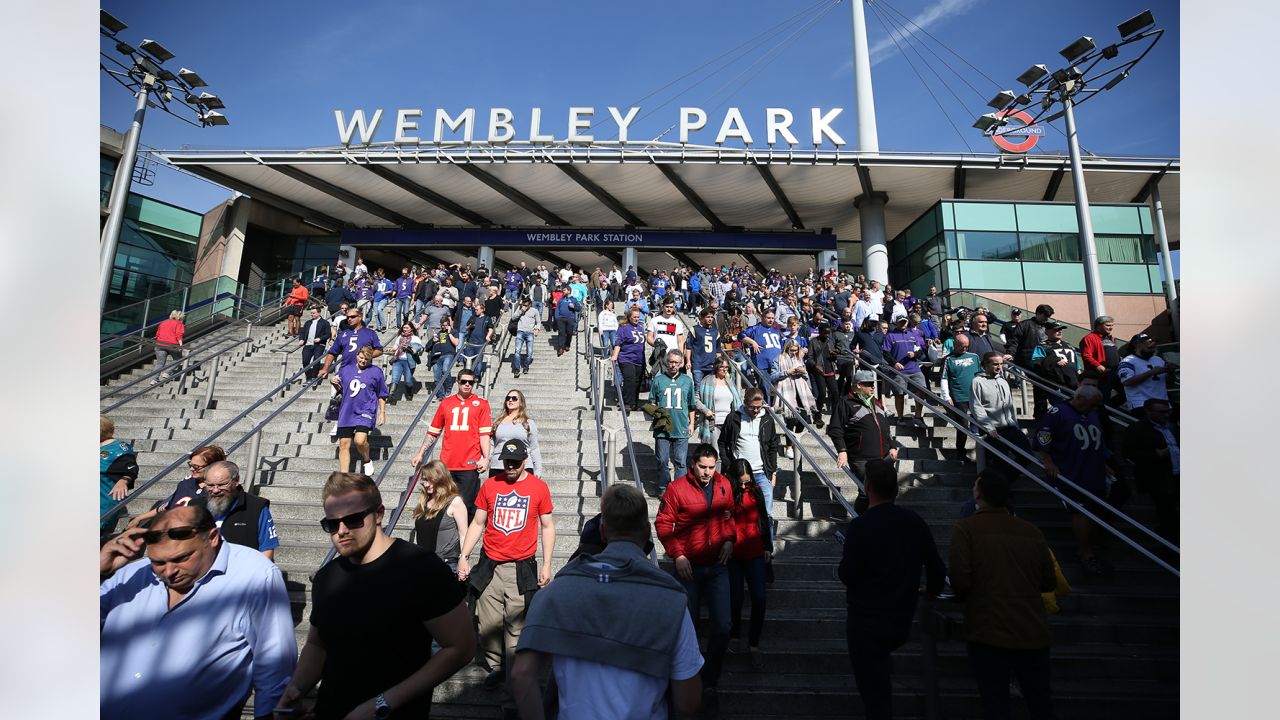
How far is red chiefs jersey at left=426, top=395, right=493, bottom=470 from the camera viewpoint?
20.1ft

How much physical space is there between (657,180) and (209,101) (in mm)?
16693

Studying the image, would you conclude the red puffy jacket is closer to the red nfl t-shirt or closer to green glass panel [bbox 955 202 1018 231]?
the red nfl t-shirt

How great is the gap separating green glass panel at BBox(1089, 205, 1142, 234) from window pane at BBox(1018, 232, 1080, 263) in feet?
2.60

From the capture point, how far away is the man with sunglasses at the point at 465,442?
6109 millimetres

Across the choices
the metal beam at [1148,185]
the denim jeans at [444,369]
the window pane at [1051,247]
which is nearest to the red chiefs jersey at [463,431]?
the denim jeans at [444,369]

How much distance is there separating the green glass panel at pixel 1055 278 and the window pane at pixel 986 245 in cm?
85

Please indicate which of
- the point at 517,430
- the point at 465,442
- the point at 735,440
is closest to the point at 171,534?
the point at 517,430

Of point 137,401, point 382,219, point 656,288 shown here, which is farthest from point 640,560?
point 382,219

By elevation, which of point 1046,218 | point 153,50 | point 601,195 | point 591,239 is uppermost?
point 601,195

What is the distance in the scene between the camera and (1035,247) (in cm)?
2077

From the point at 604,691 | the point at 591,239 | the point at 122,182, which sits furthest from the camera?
the point at 591,239

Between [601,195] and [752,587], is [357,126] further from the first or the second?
[752,587]

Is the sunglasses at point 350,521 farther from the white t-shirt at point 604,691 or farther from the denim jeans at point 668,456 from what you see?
the denim jeans at point 668,456
